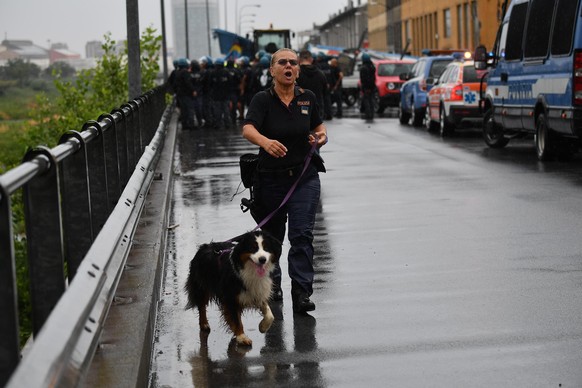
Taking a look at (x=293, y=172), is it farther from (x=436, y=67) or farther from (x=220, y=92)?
(x=220, y=92)

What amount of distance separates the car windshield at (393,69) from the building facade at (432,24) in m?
3.41

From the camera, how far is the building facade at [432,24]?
202ft

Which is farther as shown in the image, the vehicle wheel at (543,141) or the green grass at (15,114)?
the green grass at (15,114)

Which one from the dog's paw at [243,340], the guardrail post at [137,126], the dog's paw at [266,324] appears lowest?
the dog's paw at [243,340]

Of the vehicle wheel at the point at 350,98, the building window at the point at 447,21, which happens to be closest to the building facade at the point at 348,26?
the building window at the point at 447,21

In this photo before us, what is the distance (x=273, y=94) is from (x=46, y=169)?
4.11m

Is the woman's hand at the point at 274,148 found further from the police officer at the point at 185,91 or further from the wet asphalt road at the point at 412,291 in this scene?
the police officer at the point at 185,91

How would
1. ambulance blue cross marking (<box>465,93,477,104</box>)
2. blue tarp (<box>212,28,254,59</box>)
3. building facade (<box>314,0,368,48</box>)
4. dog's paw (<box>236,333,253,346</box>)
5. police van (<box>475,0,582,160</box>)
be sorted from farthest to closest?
building facade (<box>314,0,368,48</box>)
blue tarp (<box>212,28,254,59</box>)
ambulance blue cross marking (<box>465,93,477,104</box>)
police van (<box>475,0,582,160</box>)
dog's paw (<box>236,333,253,346</box>)

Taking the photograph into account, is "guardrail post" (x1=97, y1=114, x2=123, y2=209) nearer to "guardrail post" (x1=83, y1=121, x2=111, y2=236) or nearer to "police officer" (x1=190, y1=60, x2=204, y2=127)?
"guardrail post" (x1=83, y1=121, x2=111, y2=236)

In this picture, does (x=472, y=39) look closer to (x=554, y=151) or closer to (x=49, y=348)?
(x=554, y=151)

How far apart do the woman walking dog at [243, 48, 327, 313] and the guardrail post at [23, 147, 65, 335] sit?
3.62 metres

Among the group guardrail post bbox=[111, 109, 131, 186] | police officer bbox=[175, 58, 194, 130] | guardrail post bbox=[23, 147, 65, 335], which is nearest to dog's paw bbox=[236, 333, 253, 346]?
guardrail post bbox=[23, 147, 65, 335]

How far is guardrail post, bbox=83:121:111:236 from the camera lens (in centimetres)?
771

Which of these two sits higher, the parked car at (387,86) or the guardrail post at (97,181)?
the guardrail post at (97,181)
